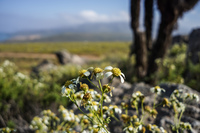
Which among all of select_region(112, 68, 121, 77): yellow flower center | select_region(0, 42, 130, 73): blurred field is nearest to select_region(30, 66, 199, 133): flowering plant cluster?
select_region(112, 68, 121, 77): yellow flower center

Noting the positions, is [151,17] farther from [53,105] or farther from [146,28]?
[53,105]

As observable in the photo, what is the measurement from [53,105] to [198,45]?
5.13 m

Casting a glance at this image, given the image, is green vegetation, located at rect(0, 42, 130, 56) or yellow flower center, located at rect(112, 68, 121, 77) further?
green vegetation, located at rect(0, 42, 130, 56)

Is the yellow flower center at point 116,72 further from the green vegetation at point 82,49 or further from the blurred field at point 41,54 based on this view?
the green vegetation at point 82,49

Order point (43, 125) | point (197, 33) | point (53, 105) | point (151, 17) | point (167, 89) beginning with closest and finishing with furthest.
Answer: point (43, 125)
point (167, 89)
point (53, 105)
point (151, 17)
point (197, 33)

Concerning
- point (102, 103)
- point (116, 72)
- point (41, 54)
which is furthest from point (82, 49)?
point (116, 72)

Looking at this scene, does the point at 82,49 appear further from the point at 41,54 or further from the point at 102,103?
the point at 102,103

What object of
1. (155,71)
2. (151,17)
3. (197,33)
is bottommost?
(155,71)

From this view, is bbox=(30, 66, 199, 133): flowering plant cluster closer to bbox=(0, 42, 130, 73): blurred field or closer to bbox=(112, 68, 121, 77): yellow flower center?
bbox=(112, 68, 121, 77): yellow flower center

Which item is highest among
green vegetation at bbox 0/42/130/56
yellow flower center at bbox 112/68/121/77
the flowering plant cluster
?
yellow flower center at bbox 112/68/121/77

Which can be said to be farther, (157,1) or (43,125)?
(157,1)

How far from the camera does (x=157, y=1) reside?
15.6 feet

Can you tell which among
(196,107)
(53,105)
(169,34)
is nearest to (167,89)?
(196,107)

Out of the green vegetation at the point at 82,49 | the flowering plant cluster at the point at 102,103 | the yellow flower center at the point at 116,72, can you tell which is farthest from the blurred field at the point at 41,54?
the yellow flower center at the point at 116,72
